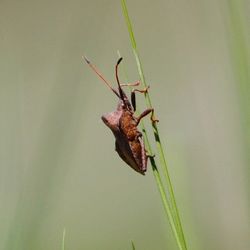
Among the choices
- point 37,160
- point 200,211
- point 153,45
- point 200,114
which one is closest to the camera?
point 37,160

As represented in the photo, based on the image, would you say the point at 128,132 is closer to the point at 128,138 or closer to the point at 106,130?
the point at 128,138

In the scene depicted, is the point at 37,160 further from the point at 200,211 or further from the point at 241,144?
the point at 200,211

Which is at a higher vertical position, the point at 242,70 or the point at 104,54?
the point at 104,54

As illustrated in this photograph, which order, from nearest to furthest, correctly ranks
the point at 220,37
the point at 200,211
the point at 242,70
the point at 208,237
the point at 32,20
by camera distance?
the point at 242,70, the point at 208,237, the point at 200,211, the point at 220,37, the point at 32,20

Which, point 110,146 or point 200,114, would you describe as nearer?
point 200,114

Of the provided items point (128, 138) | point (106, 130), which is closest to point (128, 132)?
point (128, 138)

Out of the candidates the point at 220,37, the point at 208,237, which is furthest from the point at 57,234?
the point at 220,37

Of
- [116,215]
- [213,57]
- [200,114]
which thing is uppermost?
[213,57]
